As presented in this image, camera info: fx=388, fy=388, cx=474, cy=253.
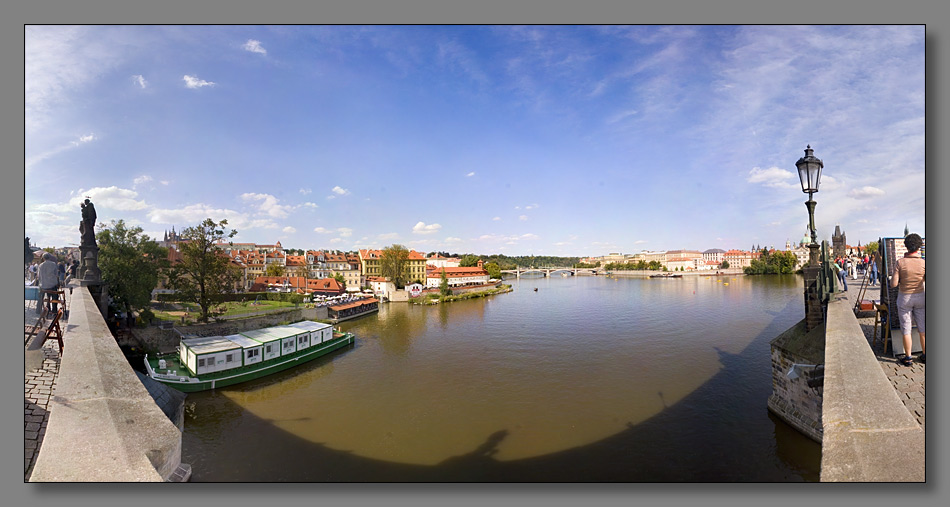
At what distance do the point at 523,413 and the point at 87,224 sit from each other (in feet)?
39.6

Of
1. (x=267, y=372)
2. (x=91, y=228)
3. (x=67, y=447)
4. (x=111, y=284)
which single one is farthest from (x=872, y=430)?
(x=111, y=284)

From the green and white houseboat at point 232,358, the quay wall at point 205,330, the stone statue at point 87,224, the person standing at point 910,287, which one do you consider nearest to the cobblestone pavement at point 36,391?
the stone statue at point 87,224

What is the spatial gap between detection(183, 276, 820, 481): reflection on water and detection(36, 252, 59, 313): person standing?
3.95 metres

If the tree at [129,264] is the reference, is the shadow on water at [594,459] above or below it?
below

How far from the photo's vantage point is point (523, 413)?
383 inches

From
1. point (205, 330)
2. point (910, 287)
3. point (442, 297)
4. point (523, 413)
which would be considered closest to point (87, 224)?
point (205, 330)

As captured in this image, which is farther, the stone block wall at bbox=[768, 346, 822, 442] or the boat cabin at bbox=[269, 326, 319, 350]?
the boat cabin at bbox=[269, 326, 319, 350]

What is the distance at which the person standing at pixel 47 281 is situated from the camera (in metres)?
7.37

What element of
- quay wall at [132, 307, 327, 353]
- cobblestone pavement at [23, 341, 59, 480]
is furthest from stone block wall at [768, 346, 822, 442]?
quay wall at [132, 307, 327, 353]

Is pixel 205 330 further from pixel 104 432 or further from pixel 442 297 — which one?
pixel 442 297

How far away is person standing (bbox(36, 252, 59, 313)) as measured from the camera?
24.2 ft

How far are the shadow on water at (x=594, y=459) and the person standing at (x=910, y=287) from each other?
444cm

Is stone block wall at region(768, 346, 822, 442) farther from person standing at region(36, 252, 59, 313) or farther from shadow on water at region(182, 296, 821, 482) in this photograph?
person standing at region(36, 252, 59, 313)

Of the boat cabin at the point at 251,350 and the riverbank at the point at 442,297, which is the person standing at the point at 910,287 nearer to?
the boat cabin at the point at 251,350
